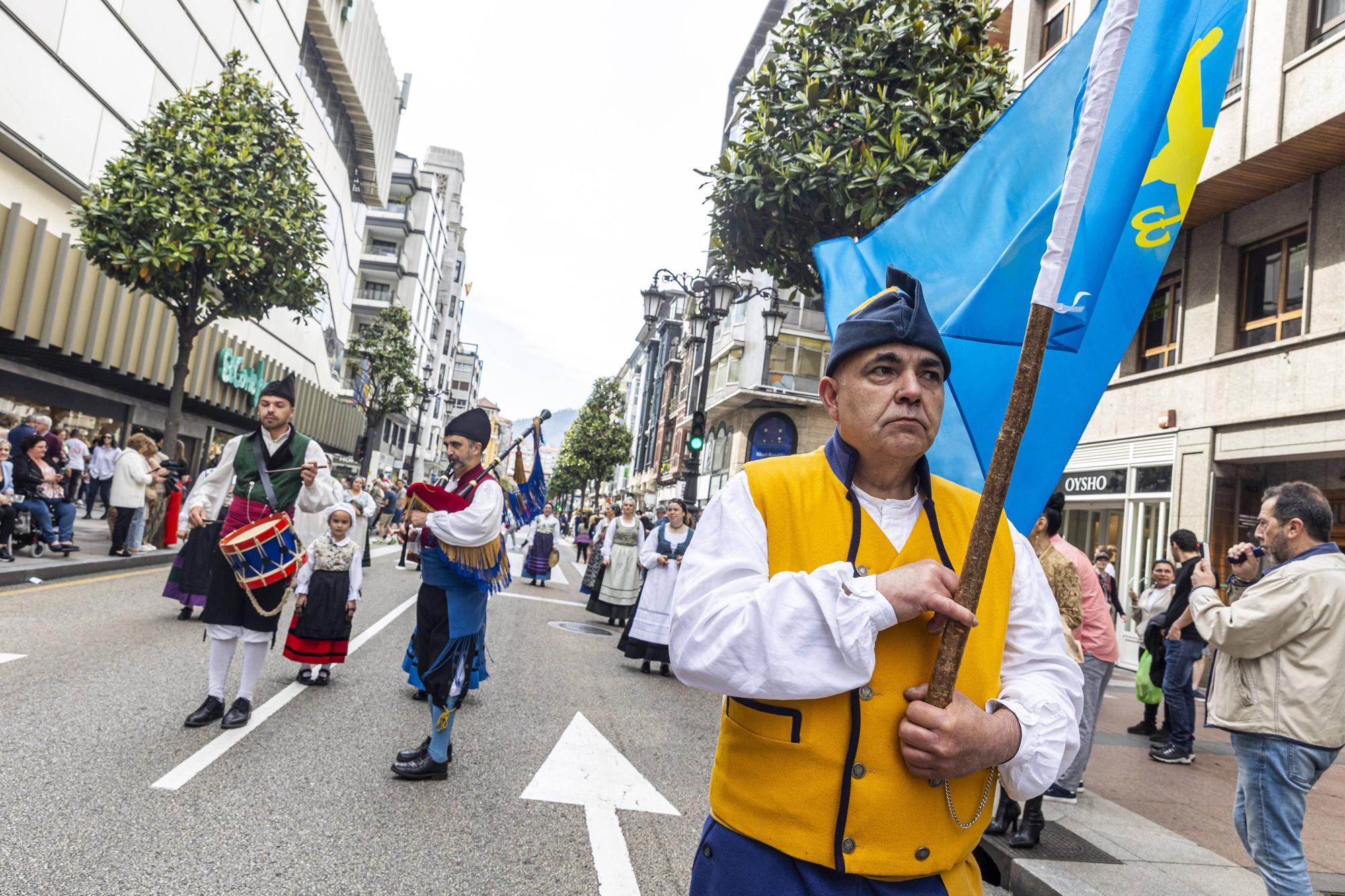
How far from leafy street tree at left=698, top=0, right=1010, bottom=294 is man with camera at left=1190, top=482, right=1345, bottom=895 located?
503cm

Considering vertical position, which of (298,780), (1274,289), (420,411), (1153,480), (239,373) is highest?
(1274,289)

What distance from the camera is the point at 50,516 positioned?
11945mm

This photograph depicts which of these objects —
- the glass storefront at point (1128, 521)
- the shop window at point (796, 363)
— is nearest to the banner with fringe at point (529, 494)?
the glass storefront at point (1128, 521)

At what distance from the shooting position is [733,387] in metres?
36.1

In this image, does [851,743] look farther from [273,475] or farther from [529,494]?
[529,494]

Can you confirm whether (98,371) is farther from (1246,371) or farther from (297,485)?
(1246,371)

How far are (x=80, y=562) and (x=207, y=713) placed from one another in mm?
8120

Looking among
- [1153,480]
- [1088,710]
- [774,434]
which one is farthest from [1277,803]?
[774,434]

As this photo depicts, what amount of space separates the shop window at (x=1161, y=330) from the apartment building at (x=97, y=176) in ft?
49.2

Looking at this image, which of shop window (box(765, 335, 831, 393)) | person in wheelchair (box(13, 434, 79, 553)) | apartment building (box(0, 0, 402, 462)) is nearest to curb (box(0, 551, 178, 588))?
person in wheelchair (box(13, 434, 79, 553))

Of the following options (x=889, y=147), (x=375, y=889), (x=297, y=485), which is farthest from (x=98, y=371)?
(x=375, y=889)

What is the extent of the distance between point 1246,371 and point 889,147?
7.72 metres

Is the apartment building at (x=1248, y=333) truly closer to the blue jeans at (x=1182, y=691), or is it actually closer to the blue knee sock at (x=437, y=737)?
the blue jeans at (x=1182, y=691)

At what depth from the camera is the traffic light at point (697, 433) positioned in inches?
627
